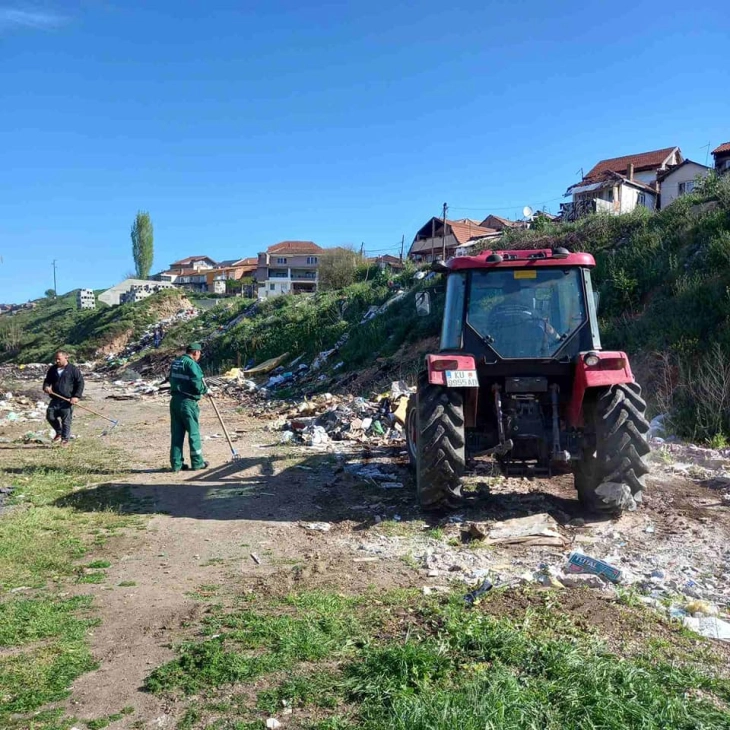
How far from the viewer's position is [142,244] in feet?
297

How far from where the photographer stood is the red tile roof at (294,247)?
7956cm

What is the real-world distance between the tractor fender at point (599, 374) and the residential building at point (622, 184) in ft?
68.2

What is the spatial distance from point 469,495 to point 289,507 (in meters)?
1.91

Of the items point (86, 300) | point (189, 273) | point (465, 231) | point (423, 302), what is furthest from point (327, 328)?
point (189, 273)

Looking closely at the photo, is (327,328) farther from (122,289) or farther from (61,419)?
(122,289)

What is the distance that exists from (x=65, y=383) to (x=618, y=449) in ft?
29.4

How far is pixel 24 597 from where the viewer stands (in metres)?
4.49

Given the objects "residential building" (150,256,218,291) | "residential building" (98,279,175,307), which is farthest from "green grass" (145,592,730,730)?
"residential building" (150,256,218,291)

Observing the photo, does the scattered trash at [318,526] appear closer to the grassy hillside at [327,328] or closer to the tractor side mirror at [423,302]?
the tractor side mirror at [423,302]

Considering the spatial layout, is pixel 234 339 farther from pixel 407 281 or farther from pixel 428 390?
pixel 428 390

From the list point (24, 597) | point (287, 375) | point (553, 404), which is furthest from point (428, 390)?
point (287, 375)

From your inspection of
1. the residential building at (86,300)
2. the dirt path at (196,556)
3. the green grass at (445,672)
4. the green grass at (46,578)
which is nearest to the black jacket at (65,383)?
the green grass at (46,578)

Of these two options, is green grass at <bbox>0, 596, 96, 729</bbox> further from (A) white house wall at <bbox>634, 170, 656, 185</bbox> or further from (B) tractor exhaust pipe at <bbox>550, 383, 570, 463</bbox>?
(A) white house wall at <bbox>634, 170, 656, 185</bbox>

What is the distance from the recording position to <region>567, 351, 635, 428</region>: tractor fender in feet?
19.1
